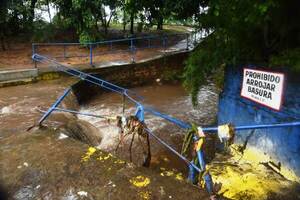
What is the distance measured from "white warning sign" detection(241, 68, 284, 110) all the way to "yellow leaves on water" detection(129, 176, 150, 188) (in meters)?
2.31

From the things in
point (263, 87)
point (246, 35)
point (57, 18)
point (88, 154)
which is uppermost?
point (57, 18)

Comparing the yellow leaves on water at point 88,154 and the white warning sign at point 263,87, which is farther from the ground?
the white warning sign at point 263,87

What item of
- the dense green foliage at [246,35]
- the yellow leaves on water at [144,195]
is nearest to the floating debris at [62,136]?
the yellow leaves on water at [144,195]

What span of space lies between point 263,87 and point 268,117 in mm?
649

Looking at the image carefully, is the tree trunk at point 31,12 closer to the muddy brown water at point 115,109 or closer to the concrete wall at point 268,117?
the muddy brown water at point 115,109

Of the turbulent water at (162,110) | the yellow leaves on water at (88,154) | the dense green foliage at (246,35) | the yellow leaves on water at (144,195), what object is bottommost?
the turbulent water at (162,110)

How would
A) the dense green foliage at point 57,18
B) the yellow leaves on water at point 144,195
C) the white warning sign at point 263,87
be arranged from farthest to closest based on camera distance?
the dense green foliage at point 57,18
the white warning sign at point 263,87
the yellow leaves on water at point 144,195

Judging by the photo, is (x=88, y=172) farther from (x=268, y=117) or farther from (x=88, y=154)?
(x=268, y=117)

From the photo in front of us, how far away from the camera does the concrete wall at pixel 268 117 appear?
202 inches

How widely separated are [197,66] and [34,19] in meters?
13.1

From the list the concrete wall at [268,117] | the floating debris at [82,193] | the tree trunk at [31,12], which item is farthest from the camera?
the tree trunk at [31,12]

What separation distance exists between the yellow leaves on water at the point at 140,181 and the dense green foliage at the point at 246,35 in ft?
8.62

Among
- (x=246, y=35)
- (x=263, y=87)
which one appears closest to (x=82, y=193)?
(x=263, y=87)

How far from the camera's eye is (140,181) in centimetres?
400
